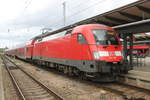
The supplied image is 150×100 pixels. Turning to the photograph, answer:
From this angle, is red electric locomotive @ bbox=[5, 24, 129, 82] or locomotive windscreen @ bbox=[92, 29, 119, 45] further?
locomotive windscreen @ bbox=[92, 29, 119, 45]

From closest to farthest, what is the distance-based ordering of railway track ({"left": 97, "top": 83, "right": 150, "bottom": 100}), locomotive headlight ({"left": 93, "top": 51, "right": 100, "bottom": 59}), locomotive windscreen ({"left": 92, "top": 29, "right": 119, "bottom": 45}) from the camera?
1. railway track ({"left": 97, "top": 83, "right": 150, "bottom": 100})
2. locomotive headlight ({"left": 93, "top": 51, "right": 100, "bottom": 59})
3. locomotive windscreen ({"left": 92, "top": 29, "right": 119, "bottom": 45})

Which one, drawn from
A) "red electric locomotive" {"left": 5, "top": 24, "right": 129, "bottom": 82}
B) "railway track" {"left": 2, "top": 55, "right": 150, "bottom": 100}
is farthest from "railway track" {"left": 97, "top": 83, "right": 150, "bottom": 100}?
"red electric locomotive" {"left": 5, "top": 24, "right": 129, "bottom": 82}

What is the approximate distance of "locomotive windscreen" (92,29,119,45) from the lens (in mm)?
8852

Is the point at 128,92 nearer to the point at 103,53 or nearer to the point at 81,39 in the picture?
the point at 103,53

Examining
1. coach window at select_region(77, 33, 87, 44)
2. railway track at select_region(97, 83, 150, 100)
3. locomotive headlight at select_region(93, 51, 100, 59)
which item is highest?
coach window at select_region(77, 33, 87, 44)

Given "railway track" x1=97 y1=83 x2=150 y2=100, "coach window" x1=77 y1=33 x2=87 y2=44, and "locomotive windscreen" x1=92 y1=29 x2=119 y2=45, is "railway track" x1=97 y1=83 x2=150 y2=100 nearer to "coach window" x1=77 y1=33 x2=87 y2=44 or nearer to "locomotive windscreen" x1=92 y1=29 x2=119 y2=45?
"locomotive windscreen" x1=92 y1=29 x2=119 y2=45

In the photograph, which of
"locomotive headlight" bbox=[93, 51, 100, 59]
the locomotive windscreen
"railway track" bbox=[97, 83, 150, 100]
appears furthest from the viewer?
the locomotive windscreen

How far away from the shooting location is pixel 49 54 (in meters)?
14.0

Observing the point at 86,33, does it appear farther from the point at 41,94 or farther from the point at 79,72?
the point at 41,94

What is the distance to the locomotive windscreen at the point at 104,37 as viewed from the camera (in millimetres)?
8852

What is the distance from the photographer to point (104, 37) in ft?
29.8

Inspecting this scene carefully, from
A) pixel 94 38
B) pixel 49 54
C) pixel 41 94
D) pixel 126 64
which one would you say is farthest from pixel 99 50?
pixel 49 54

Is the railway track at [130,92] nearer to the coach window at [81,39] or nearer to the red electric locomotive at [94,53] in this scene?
the red electric locomotive at [94,53]

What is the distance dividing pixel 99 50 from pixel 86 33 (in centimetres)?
123
